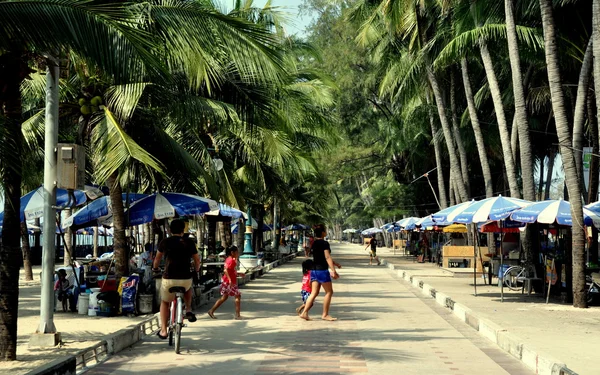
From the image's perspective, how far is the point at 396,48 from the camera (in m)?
39.5

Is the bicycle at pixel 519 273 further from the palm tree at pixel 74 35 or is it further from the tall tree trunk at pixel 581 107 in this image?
the palm tree at pixel 74 35

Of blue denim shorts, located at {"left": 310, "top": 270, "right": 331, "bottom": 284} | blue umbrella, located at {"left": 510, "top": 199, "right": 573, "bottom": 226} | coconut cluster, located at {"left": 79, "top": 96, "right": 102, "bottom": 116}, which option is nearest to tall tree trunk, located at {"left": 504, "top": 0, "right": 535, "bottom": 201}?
blue umbrella, located at {"left": 510, "top": 199, "right": 573, "bottom": 226}

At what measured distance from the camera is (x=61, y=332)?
40.4 feet

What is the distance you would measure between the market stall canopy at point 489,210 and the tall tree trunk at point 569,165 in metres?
1.25

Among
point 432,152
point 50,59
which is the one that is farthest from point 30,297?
point 432,152

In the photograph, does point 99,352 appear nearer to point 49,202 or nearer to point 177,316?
point 177,316

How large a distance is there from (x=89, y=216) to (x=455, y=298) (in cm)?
876

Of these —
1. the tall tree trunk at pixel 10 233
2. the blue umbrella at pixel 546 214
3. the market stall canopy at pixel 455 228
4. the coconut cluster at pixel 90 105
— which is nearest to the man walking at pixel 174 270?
the tall tree trunk at pixel 10 233

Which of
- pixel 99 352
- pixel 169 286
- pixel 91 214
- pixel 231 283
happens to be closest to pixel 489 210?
pixel 231 283

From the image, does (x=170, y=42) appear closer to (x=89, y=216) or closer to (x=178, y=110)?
(x=178, y=110)

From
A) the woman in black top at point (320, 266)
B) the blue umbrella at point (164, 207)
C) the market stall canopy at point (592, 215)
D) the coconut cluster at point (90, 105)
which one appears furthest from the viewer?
the market stall canopy at point (592, 215)

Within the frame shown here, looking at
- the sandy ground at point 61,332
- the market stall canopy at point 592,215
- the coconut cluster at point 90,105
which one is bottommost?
the sandy ground at point 61,332

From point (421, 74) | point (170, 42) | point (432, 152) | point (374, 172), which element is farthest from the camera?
point (374, 172)

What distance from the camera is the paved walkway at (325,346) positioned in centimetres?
957
